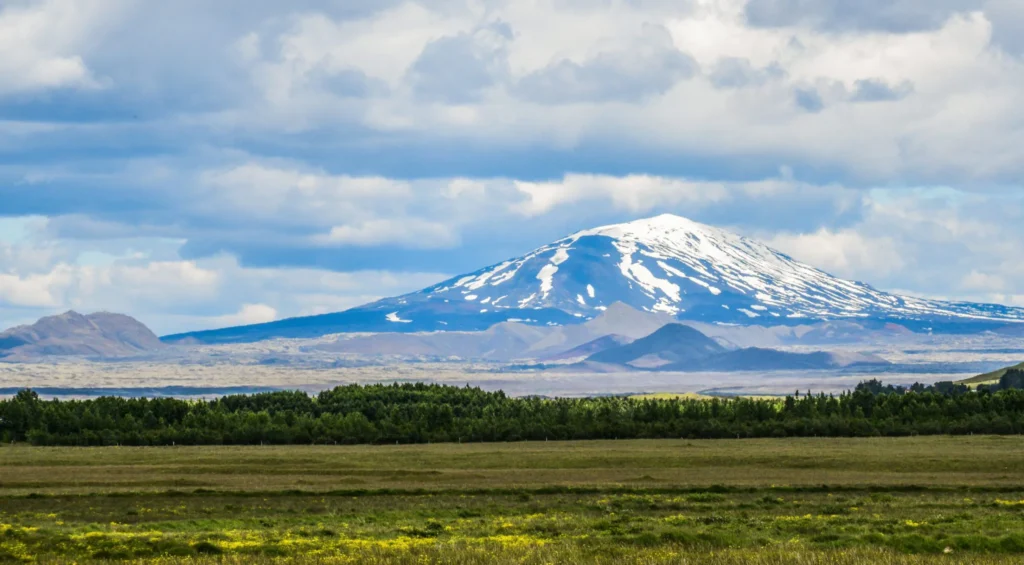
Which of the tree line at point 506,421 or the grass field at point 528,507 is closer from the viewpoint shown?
the grass field at point 528,507

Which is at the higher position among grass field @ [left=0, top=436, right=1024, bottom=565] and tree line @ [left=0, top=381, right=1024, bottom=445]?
tree line @ [left=0, top=381, right=1024, bottom=445]

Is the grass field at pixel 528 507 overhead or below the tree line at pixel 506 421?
below

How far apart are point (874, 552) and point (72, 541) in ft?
89.5

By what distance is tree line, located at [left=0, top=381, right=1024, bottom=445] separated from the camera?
147250 millimetres

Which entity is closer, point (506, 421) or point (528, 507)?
point (528, 507)

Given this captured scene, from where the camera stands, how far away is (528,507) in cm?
6025

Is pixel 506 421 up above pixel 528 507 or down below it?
above

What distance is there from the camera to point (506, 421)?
158000 mm

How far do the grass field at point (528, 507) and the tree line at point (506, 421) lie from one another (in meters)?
34.3

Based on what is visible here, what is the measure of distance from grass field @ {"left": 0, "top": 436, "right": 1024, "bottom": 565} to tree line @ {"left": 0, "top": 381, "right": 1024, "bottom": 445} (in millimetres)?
34343

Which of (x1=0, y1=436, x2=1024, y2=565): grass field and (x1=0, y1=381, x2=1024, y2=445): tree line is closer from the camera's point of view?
(x1=0, y1=436, x2=1024, y2=565): grass field

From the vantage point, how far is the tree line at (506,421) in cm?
14725

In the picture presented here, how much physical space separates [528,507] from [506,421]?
98.0 m

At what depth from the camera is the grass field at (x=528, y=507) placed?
4144 cm
